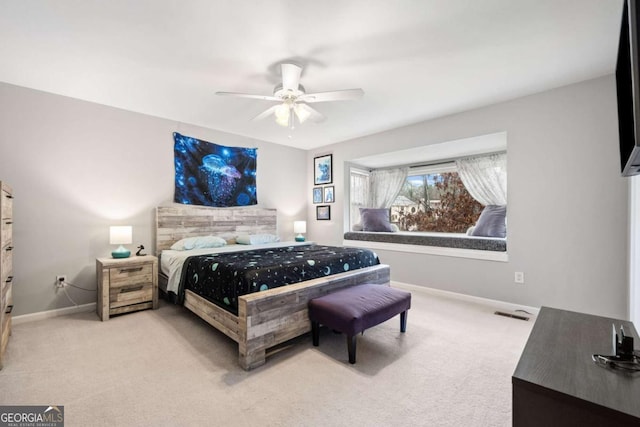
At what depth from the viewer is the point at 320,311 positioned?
2244 millimetres

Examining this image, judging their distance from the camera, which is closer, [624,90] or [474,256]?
[624,90]

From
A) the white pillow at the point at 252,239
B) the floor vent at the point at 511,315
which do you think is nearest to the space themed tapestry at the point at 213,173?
the white pillow at the point at 252,239

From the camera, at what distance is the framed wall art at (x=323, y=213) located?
5.25 meters

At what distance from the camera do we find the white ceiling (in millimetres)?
1780

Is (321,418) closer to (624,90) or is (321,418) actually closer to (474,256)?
(624,90)

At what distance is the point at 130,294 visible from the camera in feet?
10.0

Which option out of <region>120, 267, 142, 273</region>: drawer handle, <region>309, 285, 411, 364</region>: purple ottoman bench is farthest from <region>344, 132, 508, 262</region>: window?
<region>120, 267, 142, 273</region>: drawer handle

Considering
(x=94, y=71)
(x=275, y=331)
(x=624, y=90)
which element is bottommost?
(x=275, y=331)

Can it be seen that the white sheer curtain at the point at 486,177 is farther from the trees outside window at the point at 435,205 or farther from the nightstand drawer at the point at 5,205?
the nightstand drawer at the point at 5,205

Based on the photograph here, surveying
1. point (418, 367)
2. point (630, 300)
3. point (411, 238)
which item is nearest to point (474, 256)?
point (411, 238)

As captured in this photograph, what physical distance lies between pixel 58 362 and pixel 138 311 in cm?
109

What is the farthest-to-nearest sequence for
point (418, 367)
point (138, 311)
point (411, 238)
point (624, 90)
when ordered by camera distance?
point (411, 238) < point (138, 311) < point (418, 367) < point (624, 90)

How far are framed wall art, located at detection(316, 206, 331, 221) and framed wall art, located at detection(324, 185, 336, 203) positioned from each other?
14 centimetres

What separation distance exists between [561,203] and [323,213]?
138 inches
